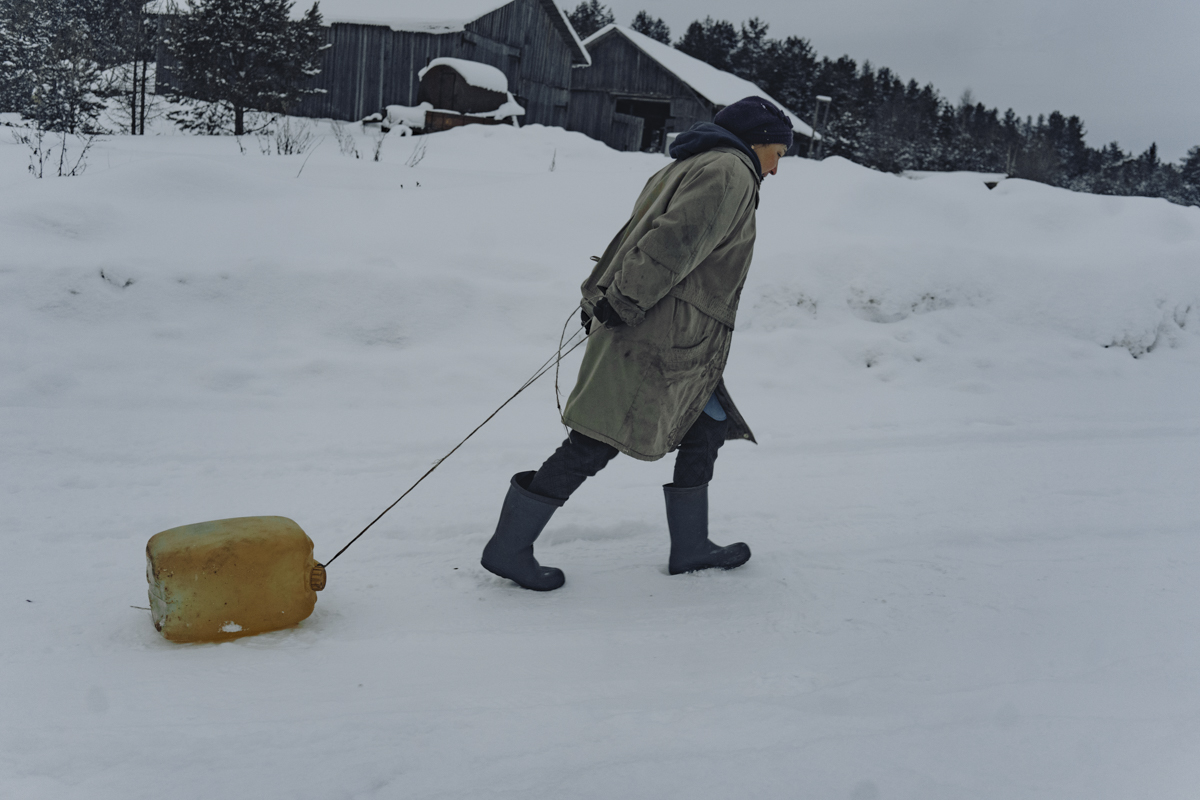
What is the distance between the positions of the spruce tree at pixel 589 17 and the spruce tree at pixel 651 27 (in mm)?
1882

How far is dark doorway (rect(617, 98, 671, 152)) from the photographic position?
84.7ft

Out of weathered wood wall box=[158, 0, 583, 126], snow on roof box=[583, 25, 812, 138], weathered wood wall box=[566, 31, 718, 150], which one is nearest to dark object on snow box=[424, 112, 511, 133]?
weathered wood wall box=[158, 0, 583, 126]

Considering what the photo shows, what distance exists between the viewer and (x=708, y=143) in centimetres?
251

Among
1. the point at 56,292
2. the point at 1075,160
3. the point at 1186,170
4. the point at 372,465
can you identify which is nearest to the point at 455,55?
the point at 56,292

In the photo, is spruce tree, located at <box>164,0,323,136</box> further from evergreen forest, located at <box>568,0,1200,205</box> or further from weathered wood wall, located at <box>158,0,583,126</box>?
evergreen forest, located at <box>568,0,1200,205</box>

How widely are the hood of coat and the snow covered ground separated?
137 centimetres

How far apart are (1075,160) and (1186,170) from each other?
8884 mm

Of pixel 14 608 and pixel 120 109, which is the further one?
pixel 120 109

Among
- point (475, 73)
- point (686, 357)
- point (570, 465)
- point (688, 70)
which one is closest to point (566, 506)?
point (570, 465)

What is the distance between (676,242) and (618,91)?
79.5 feet

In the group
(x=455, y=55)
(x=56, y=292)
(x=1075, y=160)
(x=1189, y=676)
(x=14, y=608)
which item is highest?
(x=1075, y=160)

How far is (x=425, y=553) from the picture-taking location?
2844 mm

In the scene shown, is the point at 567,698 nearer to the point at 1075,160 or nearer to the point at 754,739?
the point at 754,739


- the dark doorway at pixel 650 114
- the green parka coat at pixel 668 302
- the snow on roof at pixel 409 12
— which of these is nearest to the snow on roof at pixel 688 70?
the dark doorway at pixel 650 114
